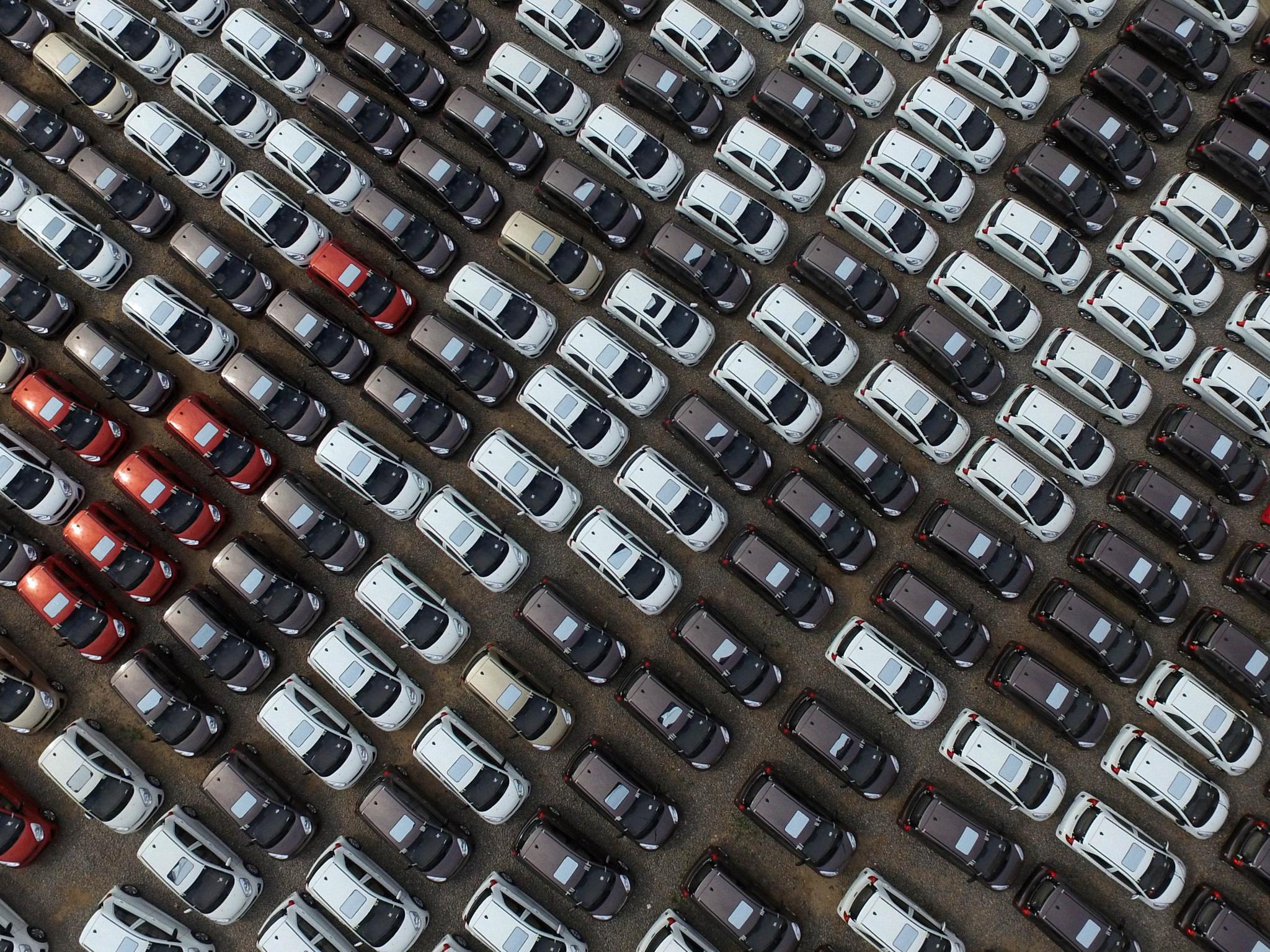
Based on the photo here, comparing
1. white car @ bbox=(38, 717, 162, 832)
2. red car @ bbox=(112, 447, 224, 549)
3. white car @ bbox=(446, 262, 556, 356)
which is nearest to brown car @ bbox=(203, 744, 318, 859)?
white car @ bbox=(38, 717, 162, 832)

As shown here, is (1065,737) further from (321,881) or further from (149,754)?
(149,754)

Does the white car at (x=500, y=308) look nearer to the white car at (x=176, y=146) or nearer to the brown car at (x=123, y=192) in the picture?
the white car at (x=176, y=146)

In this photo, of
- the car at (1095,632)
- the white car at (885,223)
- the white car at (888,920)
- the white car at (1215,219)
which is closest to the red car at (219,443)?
the white car at (885,223)

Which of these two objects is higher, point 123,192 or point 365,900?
point 123,192

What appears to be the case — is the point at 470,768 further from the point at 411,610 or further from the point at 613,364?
the point at 613,364

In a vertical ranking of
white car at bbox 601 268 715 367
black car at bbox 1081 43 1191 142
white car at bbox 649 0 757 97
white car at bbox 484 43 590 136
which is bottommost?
white car at bbox 601 268 715 367

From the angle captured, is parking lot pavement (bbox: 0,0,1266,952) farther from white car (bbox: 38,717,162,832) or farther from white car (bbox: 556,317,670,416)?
white car (bbox: 556,317,670,416)

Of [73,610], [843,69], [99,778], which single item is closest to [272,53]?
[843,69]
